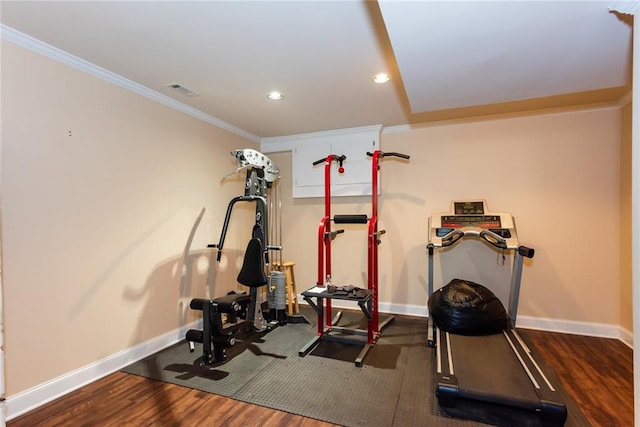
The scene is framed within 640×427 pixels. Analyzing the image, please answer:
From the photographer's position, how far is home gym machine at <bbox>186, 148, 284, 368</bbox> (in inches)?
109

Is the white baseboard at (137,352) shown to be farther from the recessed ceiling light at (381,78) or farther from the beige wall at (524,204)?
the recessed ceiling light at (381,78)

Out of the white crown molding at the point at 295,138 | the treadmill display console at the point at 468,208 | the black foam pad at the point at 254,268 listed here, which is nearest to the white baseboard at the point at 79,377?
the black foam pad at the point at 254,268

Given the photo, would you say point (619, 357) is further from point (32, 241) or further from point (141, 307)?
point (32, 241)

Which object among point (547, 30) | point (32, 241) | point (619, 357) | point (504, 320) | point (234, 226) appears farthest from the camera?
point (234, 226)

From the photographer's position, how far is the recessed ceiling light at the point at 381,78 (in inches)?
105

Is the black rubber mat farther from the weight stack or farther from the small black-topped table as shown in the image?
the weight stack

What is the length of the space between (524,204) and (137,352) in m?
4.29

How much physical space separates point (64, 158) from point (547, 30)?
3.29 meters

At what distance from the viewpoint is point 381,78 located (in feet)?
8.91

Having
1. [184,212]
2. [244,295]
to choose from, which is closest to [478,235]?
[244,295]

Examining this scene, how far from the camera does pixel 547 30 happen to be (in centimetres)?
174

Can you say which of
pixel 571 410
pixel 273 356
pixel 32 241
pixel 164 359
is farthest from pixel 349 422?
pixel 32 241

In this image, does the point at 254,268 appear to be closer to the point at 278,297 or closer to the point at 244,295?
the point at 244,295

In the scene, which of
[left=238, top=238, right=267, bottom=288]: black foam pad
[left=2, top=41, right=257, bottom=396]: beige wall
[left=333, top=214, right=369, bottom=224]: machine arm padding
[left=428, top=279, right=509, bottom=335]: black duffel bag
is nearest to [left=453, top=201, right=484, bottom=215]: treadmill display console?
[left=428, top=279, right=509, bottom=335]: black duffel bag
